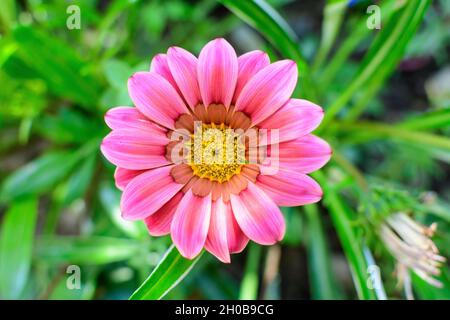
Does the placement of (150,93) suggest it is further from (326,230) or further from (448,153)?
(326,230)

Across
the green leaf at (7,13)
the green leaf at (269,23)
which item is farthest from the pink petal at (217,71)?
the green leaf at (7,13)

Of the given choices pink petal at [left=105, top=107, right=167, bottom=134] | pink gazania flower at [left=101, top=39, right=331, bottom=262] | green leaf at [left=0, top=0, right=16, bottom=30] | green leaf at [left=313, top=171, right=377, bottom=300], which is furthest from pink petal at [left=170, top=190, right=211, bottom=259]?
green leaf at [left=0, top=0, right=16, bottom=30]

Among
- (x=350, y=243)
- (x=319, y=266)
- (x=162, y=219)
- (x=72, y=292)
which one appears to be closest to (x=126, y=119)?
(x=162, y=219)

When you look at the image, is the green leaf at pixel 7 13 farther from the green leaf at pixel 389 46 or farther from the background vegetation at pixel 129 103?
the green leaf at pixel 389 46
